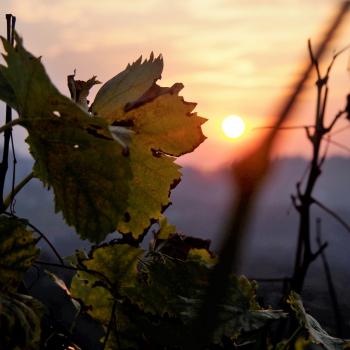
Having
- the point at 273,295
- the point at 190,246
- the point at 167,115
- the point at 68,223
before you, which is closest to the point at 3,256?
the point at 68,223

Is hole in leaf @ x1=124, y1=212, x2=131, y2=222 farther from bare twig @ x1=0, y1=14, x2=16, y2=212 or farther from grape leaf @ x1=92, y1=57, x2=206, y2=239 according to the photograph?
bare twig @ x1=0, y1=14, x2=16, y2=212

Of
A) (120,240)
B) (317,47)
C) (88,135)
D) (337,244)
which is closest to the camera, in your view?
(317,47)

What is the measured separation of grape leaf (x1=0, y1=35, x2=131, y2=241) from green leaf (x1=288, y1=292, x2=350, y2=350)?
184mm

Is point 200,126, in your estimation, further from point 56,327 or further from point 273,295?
point 273,295

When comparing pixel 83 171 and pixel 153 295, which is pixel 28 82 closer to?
pixel 83 171

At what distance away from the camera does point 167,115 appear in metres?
0.58

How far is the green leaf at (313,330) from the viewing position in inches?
20.8

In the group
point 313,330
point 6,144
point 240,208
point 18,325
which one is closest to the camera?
point 240,208

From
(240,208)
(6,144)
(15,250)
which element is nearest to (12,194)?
(15,250)

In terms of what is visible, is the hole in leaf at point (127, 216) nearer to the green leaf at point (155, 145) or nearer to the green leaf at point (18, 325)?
the green leaf at point (155, 145)

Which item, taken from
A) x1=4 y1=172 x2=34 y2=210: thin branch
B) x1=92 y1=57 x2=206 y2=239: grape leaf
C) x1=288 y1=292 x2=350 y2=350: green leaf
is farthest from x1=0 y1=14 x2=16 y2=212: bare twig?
x1=288 y1=292 x2=350 y2=350: green leaf

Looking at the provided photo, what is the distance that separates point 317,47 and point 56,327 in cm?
38

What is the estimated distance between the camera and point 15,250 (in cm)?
49

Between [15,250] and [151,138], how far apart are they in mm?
168
